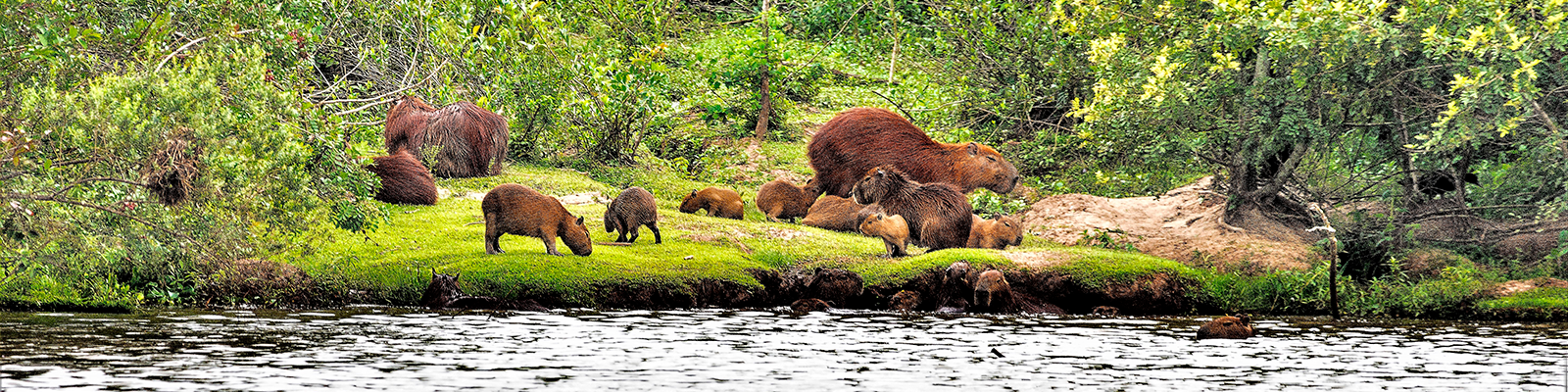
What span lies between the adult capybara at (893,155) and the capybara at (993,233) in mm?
1370

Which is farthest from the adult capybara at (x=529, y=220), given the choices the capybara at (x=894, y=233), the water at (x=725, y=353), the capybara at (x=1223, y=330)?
the capybara at (x=1223, y=330)

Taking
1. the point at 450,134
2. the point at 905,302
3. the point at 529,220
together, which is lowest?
the point at 905,302

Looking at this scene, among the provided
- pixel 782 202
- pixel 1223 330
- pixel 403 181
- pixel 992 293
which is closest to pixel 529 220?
pixel 403 181

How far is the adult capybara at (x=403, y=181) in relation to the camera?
1557cm

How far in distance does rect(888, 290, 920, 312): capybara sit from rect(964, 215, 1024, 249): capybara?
2.31 m

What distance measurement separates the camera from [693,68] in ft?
72.7

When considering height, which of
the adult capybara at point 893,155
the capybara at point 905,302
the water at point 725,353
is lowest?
the water at point 725,353

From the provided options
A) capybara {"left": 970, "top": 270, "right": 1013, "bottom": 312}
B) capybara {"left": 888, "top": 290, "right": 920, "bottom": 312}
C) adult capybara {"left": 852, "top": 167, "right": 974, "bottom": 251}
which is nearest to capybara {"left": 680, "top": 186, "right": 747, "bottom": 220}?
adult capybara {"left": 852, "top": 167, "right": 974, "bottom": 251}

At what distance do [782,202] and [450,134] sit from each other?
14.0 ft

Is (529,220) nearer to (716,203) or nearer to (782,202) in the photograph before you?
(716,203)

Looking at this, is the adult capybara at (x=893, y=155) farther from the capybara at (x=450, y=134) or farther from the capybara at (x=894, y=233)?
Answer: the capybara at (x=450, y=134)

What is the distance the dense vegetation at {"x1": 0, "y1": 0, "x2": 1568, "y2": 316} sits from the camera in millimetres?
9836

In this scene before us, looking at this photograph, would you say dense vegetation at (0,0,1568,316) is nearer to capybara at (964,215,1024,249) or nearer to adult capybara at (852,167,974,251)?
capybara at (964,215,1024,249)

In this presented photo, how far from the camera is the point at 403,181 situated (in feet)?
51.3
